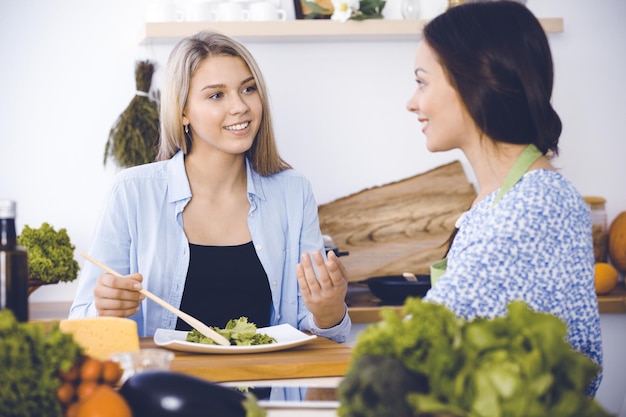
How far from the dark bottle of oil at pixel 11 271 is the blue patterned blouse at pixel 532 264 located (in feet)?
1.96

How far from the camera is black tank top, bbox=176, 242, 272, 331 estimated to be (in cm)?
217

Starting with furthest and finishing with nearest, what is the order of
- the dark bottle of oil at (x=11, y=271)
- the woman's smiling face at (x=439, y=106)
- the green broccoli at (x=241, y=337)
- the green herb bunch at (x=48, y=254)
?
the green herb bunch at (x=48, y=254)
the green broccoli at (x=241, y=337)
the woman's smiling face at (x=439, y=106)
the dark bottle of oil at (x=11, y=271)

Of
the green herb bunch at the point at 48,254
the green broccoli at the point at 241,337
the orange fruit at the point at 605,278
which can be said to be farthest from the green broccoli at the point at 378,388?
the orange fruit at the point at 605,278

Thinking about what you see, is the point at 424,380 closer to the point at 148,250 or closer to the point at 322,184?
the point at 148,250

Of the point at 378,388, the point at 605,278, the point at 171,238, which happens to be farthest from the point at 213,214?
the point at 605,278

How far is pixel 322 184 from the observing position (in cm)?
329

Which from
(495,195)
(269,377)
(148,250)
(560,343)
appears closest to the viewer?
(560,343)

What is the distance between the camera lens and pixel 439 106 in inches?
57.6

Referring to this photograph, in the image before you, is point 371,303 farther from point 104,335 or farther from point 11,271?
point 11,271

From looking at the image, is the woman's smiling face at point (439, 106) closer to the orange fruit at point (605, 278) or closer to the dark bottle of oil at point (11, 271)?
the dark bottle of oil at point (11, 271)

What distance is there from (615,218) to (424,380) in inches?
105

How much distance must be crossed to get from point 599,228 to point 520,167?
6.83ft

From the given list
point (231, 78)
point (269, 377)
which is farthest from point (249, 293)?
point (269, 377)

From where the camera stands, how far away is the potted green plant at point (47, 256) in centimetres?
283
